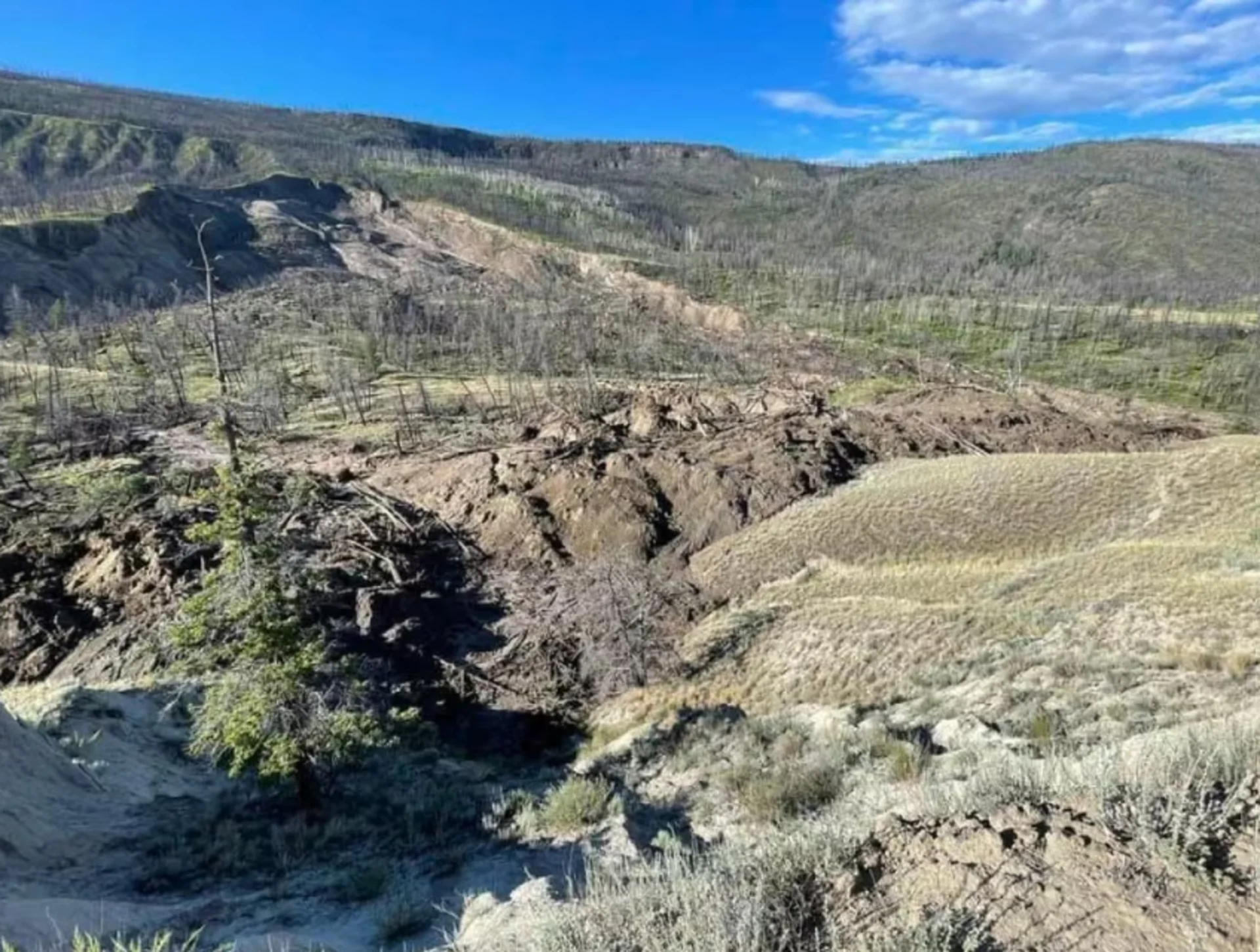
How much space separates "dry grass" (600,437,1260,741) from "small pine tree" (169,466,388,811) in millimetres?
6193

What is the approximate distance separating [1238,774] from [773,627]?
13.0 metres

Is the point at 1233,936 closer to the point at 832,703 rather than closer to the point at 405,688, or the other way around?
the point at 832,703

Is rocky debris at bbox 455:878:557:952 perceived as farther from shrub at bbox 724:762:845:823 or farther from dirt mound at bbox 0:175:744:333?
dirt mound at bbox 0:175:744:333

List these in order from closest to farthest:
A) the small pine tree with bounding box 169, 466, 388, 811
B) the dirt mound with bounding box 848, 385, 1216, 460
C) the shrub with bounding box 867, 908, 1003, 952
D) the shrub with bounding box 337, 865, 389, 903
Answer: the shrub with bounding box 867, 908, 1003, 952 → the shrub with bounding box 337, 865, 389, 903 → the small pine tree with bounding box 169, 466, 388, 811 → the dirt mound with bounding box 848, 385, 1216, 460

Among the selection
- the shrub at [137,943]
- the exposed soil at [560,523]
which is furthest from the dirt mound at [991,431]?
the shrub at [137,943]

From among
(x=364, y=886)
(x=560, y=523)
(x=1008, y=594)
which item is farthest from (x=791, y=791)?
(x=560, y=523)

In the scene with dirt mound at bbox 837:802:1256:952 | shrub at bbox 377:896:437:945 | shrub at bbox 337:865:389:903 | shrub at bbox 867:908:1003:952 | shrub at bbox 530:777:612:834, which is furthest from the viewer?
shrub at bbox 530:777:612:834

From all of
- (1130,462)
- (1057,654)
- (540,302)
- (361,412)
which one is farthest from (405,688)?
(540,302)

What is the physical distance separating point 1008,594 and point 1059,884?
14035 mm

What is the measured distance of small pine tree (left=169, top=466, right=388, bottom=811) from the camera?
11805 millimetres

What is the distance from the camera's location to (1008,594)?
1714cm

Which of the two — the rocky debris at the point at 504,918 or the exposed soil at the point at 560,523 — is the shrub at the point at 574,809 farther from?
the exposed soil at the point at 560,523

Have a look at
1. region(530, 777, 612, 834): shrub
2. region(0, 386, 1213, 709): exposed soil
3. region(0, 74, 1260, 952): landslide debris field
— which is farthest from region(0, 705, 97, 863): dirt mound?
region(530, 777, 612, 834): shrub

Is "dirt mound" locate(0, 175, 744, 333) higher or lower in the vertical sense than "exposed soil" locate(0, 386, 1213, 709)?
higher
